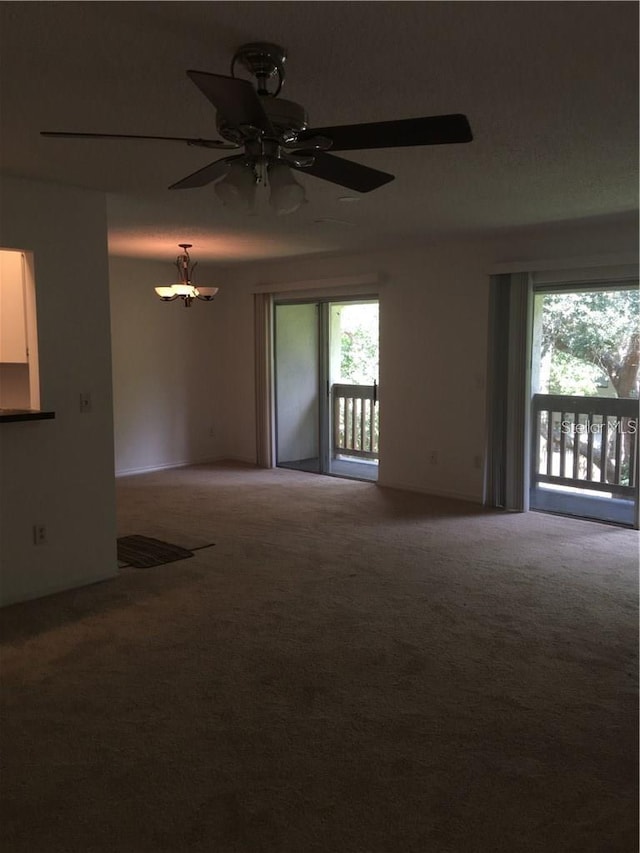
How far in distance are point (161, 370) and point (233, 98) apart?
254 inches

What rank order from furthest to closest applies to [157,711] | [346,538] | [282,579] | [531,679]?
1. [346,538]
2. [282,579]
3. [531,679]
4. [157,711]

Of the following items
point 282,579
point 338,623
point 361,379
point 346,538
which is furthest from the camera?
point 361,379

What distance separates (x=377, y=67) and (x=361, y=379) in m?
5.57

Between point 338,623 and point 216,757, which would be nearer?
point 216,757

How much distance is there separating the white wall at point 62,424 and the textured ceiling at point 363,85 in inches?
9.7

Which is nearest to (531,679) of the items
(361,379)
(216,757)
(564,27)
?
(216,757)

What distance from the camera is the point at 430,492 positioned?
6820 millimetres

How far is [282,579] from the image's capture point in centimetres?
436

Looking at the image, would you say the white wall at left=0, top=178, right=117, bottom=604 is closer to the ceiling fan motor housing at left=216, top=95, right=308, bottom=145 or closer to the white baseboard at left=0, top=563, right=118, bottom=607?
the white baseboard at left=0, top=563, right=118, bottom=607

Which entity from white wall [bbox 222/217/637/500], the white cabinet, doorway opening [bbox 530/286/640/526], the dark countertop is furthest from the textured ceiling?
white wall [bbox 222/217/637/500]

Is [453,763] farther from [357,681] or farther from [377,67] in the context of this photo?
[377,67]

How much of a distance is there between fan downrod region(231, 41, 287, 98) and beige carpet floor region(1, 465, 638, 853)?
2274mm

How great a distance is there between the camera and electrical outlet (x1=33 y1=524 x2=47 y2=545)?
160 inches

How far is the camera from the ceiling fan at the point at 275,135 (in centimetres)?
188
